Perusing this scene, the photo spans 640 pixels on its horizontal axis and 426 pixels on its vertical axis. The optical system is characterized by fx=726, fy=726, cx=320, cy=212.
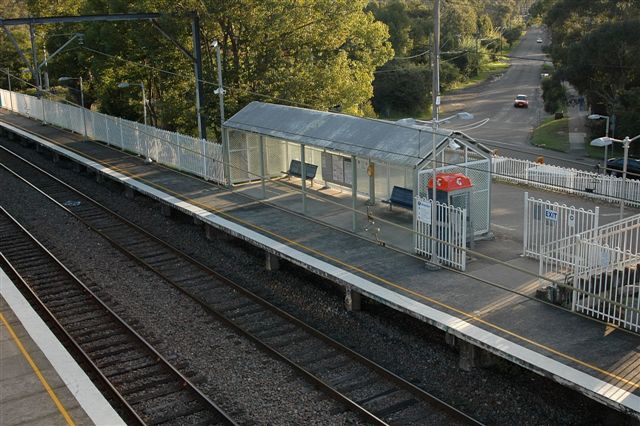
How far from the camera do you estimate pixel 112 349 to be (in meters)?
14.0

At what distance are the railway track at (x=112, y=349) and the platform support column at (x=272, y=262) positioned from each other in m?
4.21

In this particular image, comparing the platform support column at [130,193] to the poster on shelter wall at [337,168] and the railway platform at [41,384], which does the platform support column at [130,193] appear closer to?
the poster on shelter wall at [337,168]

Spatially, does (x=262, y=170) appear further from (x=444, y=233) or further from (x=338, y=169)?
(x=444, y=233)

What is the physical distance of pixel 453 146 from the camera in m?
16.7

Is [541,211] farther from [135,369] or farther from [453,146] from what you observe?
[135,369]

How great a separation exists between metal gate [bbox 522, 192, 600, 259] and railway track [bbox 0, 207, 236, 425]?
25.6 ft

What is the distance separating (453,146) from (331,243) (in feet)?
12.2

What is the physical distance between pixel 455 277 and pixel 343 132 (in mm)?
5945

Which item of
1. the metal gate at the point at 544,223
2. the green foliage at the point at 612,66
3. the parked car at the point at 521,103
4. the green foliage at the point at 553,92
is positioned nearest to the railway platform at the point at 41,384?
the metal gate at the point at 544,223

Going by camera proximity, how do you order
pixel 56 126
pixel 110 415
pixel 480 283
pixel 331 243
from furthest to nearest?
1. pixel 56 126
2. pixel 331 243
3. pixel 480 283
4. pixel 110 415

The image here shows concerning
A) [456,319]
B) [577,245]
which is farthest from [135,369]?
[577,245]

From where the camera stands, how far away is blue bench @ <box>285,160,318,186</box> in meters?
22.0

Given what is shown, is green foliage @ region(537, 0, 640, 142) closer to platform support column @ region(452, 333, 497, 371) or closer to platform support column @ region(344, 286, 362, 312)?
platform support column @ region(344, 286, 362, 312)

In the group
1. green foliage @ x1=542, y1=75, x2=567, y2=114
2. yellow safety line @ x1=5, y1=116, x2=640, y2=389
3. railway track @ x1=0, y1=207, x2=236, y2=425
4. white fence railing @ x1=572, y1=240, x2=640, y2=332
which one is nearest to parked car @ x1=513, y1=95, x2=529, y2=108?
green foliage @ x1=542, y1=75, x2=567, y2=114
